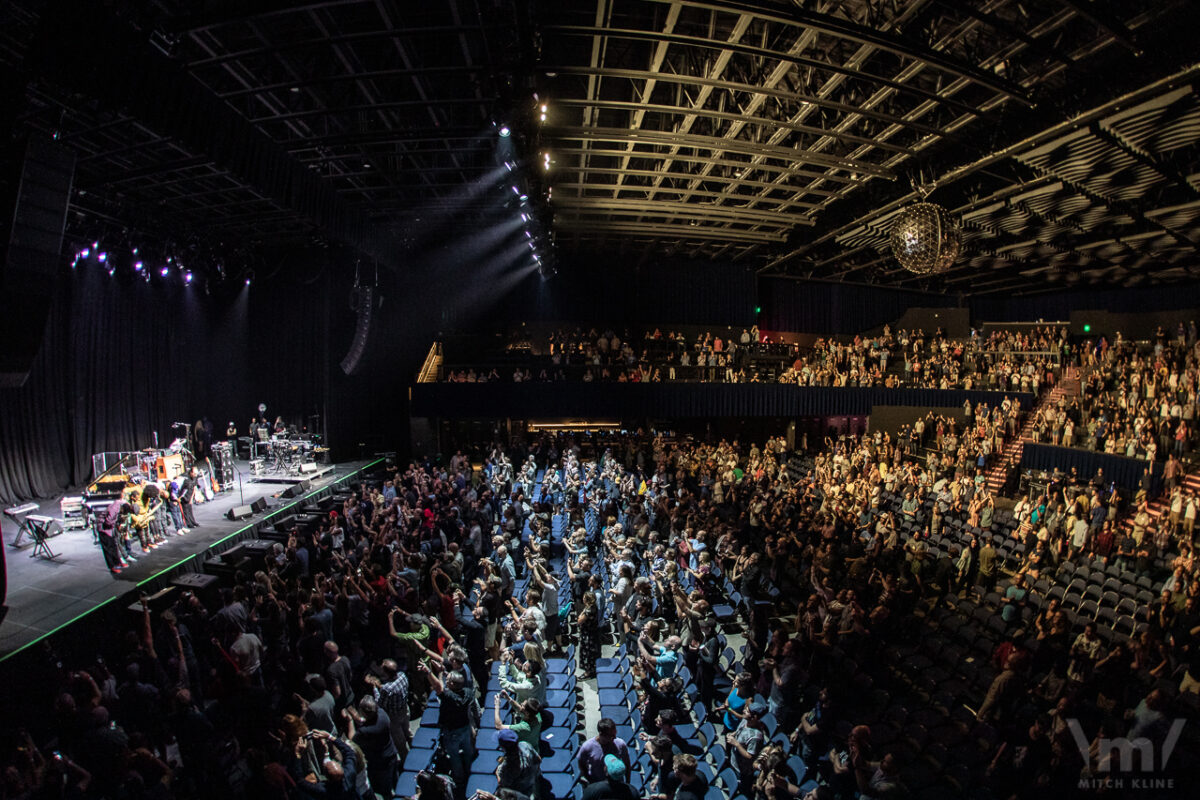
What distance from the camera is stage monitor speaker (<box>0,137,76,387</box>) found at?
5.27m

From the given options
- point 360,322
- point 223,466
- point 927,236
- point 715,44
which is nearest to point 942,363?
point 927,236

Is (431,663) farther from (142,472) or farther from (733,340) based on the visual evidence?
(733,340)

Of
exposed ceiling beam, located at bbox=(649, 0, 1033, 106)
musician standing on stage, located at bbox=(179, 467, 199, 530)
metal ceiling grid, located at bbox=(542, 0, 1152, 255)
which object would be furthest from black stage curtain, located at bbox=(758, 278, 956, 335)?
musician standing on stage, located at bbox=(179, 467, 199, 530)

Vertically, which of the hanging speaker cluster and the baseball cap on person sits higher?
the hanging speaker cluster

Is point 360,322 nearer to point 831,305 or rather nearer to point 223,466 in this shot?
point 223,466

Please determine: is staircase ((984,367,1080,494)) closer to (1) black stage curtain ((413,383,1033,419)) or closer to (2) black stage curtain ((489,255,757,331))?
(1) black stage curtain ((413,383,1033,419))

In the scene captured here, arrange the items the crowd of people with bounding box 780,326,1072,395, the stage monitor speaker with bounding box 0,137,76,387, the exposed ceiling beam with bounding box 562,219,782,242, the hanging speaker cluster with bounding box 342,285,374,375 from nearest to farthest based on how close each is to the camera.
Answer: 1. the stage monitor speaker with bounding box 0,137,76,387
2. the exposed ceiling beam with bounding box 562,219,782,242
3. the hanging speaker cluster with bounding box 342,285,374,375
4. the crowd of people with bounding box 780,326,1072,395

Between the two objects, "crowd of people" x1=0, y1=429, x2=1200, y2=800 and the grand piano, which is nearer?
"crowd of people" x1=0, y1=429, x2=1200, y2=800

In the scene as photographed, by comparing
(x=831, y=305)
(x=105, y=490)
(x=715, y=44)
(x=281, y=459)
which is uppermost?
(x=715, y=44)

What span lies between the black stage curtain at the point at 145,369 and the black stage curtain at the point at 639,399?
4.32 metres

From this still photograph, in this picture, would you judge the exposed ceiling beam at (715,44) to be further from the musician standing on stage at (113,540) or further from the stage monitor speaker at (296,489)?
the stage monitor speaker at (296,489)

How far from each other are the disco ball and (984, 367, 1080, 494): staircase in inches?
368

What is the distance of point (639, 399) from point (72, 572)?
1331 centimetres

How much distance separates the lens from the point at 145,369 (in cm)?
1585
